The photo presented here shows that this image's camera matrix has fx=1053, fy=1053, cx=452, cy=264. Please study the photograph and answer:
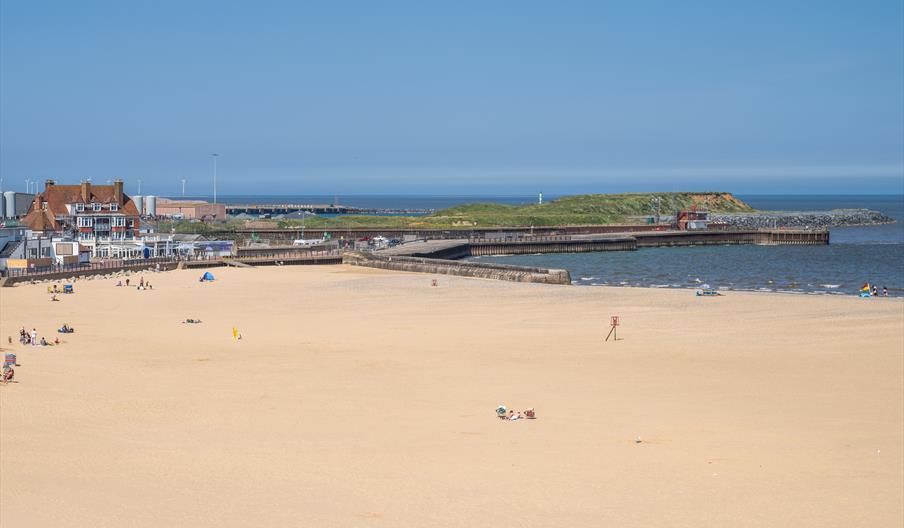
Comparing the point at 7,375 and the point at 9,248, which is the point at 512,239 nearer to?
the point at 9,248

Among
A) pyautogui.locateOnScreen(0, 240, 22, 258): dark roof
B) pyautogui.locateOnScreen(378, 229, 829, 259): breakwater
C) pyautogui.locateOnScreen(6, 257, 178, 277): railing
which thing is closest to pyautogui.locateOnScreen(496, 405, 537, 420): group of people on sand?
pyautogui.locateOnScreen(6, 257, 178, 277): railing

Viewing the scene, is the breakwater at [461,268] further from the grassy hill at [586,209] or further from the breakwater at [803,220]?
the breakwater at [803,220]

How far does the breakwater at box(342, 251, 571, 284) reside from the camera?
167 ft

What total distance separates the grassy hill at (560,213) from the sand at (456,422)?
81.1m

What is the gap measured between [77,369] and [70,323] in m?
10.4

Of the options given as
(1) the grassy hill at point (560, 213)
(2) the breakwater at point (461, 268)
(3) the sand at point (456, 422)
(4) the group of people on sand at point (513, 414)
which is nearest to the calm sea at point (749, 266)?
(2) the breakwater at point (461, 268)

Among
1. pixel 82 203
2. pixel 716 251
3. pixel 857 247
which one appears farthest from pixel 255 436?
pixel 857 247

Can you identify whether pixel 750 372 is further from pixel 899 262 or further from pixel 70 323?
pixel 899 262

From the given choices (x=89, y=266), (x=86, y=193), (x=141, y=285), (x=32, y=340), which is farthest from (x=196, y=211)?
(x=32, y=340)

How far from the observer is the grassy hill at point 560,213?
119 meters

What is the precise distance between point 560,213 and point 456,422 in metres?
119

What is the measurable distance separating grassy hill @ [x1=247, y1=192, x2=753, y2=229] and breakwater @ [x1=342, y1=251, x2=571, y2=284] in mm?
46034

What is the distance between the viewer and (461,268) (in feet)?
185

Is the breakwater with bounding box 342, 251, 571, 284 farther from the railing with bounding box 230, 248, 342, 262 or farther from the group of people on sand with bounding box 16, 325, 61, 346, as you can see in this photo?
the group of people on sand with bounding box 16, 325, 61, 346
